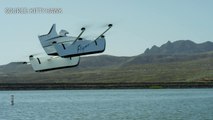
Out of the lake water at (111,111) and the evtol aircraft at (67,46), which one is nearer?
the evtol aircraft at (67,46)

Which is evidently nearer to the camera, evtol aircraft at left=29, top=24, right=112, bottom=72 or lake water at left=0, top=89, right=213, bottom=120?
evtol aircraft at left=29, top=24, right=112, bottom=72

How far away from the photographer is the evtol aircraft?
600 inches

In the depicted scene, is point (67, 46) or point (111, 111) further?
point (111, 111)

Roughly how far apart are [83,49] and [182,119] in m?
57.7

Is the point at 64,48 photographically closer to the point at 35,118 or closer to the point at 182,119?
the point at 182,119

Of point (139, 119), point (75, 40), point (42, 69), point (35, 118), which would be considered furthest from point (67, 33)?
point (35, 118)

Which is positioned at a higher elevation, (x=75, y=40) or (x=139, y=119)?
(x=75, y=40)

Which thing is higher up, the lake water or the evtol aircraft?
the evtol aircraft

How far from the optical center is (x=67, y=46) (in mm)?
15523

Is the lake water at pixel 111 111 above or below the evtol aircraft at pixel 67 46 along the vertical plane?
below

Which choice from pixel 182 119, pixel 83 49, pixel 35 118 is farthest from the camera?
pixel 35 118

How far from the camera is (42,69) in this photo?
52.2ft

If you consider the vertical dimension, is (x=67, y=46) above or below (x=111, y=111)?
above

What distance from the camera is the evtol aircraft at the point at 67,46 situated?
1523 centimetres
